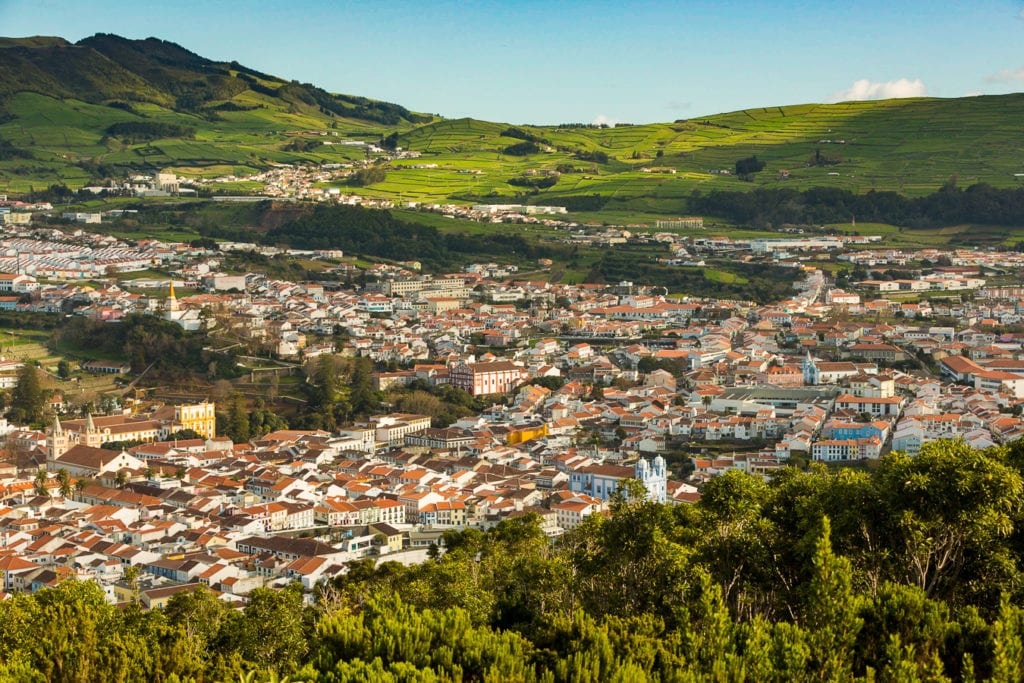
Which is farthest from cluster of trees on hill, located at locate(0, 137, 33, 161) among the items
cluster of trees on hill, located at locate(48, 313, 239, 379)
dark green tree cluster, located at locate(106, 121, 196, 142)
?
cluster of trees on hill, located at locate(48, 313, 239, 379)

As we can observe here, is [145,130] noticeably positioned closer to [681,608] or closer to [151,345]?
[151,345]

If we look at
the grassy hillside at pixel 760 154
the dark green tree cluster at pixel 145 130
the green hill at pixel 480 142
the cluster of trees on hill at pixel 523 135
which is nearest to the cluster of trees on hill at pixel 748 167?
the green hill at pixel 480 142

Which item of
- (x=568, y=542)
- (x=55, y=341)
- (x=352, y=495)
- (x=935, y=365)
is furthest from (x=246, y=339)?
(x=568, y=542)

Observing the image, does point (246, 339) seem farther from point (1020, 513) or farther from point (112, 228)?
point (1020, 513)

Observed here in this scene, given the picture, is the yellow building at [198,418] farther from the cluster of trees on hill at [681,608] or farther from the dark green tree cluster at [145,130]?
the dark green tree cluster at [145,130]

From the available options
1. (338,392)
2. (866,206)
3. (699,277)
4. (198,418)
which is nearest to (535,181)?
(866,206)

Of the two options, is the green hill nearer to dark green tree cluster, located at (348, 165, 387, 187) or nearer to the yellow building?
dark green tree cluster, located at (348, 165, 387, 187)
